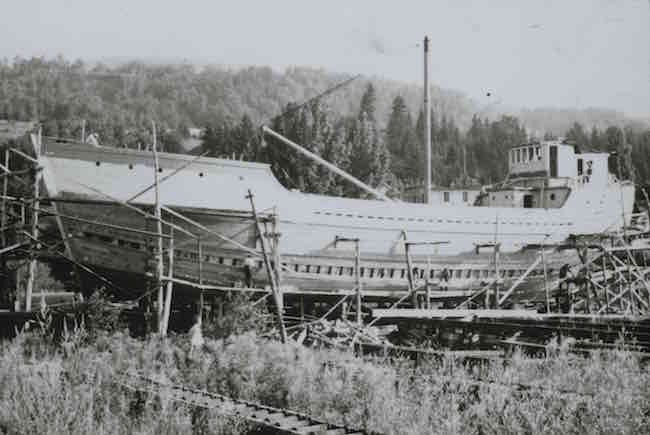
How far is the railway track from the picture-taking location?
4305mm

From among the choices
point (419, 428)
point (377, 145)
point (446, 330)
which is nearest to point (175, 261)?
point (446, 330)

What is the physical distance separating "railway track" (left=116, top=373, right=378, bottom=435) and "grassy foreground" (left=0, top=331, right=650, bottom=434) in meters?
0.10

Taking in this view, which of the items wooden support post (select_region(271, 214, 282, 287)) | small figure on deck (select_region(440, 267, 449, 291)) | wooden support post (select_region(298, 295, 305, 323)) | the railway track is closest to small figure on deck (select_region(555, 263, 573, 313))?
small figure on deck (select_region(440, 267, 449, 291))

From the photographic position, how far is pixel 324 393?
219 inches

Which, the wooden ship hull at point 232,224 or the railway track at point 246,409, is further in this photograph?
the wooden ship hull at point 232,224

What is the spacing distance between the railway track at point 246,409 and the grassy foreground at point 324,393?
102mm

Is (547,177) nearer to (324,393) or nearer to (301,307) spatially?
(301,307)

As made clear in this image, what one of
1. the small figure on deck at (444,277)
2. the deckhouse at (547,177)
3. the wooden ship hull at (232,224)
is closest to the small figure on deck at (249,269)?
the wooden ship hull at (232,224)

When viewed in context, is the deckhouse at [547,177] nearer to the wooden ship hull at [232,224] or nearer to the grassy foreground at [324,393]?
the wooden ship hull at [232,224]

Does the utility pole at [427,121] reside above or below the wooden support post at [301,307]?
above

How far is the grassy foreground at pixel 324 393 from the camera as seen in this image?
4605mm

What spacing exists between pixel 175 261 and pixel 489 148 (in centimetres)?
7930

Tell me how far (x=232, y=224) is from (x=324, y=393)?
815 centimetres

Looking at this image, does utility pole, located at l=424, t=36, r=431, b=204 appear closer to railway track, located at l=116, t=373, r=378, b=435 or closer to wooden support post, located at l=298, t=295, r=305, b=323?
wooden support post, located at l=298, t=295, r=305, b=323
